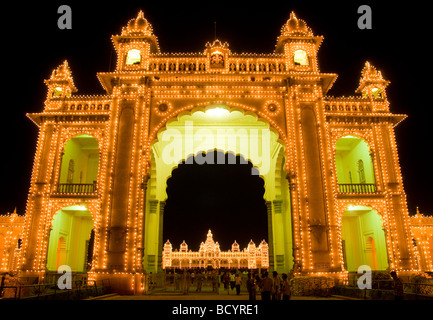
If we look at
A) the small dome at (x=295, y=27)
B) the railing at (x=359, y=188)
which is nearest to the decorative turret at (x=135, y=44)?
the small dome at (x=295, y=27)

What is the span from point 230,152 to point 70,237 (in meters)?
11.6

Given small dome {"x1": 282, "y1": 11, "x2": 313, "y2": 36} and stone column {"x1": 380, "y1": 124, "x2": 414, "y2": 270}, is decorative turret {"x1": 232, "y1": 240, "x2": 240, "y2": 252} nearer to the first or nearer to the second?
stone column {"x1": 380, "y1": 124, "x2": 414, "y2": 270}

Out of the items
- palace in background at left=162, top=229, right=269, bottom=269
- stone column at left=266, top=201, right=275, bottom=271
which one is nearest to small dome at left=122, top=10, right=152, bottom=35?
stone column at left=266, top=201, right=275, bottom=271

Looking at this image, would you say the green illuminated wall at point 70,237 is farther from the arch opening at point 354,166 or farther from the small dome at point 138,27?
the arch opening at point 354,166

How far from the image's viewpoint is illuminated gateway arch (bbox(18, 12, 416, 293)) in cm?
1738

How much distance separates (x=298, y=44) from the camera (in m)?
20.6

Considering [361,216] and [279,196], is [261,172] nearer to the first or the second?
[279,196]

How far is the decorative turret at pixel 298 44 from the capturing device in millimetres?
20234

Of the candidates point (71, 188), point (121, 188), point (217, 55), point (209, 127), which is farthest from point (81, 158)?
point (217, 55)

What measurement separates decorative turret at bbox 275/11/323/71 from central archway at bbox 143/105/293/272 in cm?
455
